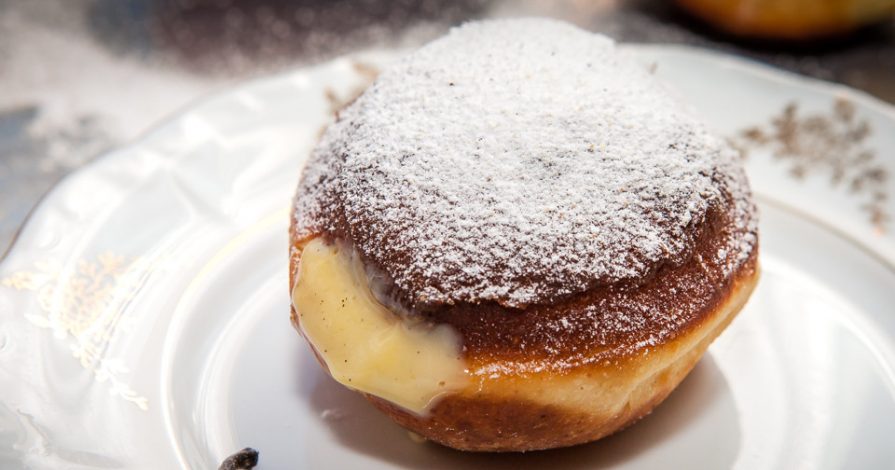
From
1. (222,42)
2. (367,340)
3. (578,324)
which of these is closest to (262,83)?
(222,42)

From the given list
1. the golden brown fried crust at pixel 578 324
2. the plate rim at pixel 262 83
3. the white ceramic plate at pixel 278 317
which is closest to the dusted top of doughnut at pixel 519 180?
the golden brown fried crust at pixel 578 324

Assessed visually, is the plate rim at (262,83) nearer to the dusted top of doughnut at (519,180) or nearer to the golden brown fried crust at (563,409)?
the dusted top of doughnut at (519,180)

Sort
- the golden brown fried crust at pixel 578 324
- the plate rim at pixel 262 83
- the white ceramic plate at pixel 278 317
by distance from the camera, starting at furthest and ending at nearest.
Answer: the plate rim at pixel 262 83
the white ceramic plate at pixel 278 317
the golden brown fried crust at pixel 578 324

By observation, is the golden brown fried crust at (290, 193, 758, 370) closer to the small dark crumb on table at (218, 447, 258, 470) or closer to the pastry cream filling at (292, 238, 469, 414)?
the pastry cream filling at (292, 238, 469, 414)

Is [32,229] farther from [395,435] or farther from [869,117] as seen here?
[869,117]

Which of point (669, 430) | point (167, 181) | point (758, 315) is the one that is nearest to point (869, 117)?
point (758, 315)
